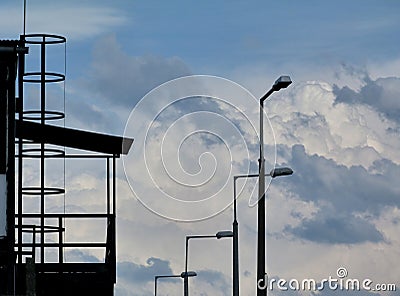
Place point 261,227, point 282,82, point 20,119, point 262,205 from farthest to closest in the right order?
1. point 20,119
2. point 262,205
3. point 261,227
4. point 282,82

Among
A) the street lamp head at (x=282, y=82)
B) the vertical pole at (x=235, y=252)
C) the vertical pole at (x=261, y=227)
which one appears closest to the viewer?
the street lamp head at (x=282, y=82)

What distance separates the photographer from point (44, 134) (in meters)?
33.9

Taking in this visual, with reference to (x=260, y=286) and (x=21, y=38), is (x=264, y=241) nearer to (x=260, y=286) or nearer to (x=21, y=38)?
(x=260, y=286)

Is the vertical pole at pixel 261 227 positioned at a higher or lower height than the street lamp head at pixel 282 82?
lower

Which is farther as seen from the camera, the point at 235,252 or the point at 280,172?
the point at 235,252

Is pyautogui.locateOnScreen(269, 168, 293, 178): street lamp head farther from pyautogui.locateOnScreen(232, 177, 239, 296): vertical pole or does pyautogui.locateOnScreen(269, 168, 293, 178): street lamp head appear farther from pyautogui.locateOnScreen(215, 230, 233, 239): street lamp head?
pyautogui.locateOnScreen(215, 230, 233, 239): street lamp head

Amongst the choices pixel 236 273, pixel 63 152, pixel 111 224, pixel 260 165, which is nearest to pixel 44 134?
pixel 63 152

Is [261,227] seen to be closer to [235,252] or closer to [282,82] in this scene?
[282,82]

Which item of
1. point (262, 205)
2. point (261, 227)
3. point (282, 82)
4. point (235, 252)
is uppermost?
point (282, 82)

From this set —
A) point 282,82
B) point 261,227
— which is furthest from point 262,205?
point 282,82

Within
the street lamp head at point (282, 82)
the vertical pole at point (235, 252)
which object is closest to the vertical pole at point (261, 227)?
the street lamp head at point (282, 82)

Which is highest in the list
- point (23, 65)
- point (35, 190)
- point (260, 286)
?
point (23, 65)

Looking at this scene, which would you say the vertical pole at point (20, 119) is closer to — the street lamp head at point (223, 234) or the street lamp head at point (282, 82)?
the street lamp head at point (282, 82)

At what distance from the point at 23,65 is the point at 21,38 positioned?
0.83 metres
